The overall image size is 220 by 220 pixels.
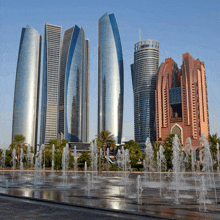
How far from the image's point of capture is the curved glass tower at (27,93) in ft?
604

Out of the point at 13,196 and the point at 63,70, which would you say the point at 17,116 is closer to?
the point at 63,70

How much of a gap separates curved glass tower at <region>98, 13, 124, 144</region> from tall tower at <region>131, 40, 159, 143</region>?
13758 mm

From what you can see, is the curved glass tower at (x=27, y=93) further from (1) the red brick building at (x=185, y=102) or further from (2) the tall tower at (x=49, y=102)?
(1) the red brick building at (x=185, y=102)

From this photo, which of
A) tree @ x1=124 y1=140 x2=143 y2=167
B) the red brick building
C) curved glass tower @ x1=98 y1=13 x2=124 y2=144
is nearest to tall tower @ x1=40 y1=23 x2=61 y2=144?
curved glass tower @ x1=98 y1=13 x2=124 y2=144

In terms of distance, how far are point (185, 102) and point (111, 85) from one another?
64408 millimetres

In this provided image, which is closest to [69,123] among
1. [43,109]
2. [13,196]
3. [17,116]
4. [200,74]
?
[43,109]

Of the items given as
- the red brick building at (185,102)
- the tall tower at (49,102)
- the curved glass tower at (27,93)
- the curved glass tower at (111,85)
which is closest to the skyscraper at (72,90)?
the tall tower at (49,102)

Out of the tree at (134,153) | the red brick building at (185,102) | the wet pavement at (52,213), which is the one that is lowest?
the wet pavement at (52,213)

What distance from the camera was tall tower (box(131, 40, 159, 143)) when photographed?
18812 centimetres

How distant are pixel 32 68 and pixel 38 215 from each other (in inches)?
7580

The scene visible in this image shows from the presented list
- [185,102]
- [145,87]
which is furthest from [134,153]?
[145,87]

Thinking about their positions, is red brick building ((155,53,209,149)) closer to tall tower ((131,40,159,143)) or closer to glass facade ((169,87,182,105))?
glass facade ((169,87,182,105))

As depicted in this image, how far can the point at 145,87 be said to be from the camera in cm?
18912

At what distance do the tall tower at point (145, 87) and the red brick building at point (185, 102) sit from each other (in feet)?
133
